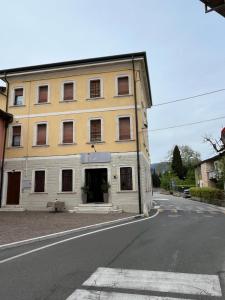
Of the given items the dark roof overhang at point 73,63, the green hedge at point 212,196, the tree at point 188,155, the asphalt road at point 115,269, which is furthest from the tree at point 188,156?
the asphalt road at point 115,269

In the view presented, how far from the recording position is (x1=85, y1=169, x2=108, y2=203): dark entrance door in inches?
835

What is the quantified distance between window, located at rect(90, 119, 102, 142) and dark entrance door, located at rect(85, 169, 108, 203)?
2456mm

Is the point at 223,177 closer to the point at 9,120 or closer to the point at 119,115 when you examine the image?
the point at 119,115

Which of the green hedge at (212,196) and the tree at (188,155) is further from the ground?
the tree at (188,155)

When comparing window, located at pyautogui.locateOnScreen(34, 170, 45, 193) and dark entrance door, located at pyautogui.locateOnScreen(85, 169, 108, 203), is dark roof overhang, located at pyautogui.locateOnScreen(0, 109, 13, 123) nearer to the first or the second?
window, located at pyautogui.locateOnScreen(34, 170, 45, 193)

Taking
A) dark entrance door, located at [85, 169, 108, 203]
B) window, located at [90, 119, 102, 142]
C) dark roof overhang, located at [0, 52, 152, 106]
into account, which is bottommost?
dark entrance door, located at [85, 169, 108, 203]

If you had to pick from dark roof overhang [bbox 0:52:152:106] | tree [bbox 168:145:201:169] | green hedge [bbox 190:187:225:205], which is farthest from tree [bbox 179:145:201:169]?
dark roof overhang [bbox 0:52:152:106]

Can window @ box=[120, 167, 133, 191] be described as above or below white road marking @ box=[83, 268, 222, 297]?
above

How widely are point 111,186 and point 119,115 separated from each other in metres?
5.25

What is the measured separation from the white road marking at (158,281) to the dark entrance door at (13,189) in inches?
691

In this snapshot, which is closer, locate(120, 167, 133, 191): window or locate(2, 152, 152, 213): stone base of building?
locate(2, 152, 152, 213): stone base of building

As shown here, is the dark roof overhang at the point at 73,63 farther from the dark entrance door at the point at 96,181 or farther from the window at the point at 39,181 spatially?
the dark entrance door at the point at 96,181

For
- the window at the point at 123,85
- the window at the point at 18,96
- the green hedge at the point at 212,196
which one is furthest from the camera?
the green hedge at the point at 212,196

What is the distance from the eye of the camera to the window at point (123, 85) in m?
21.1
